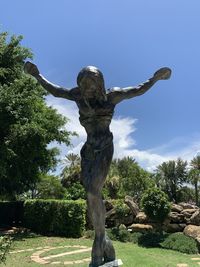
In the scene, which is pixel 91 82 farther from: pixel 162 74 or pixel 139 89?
pixel 162 74

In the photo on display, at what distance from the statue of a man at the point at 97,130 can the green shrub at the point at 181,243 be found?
315 inches

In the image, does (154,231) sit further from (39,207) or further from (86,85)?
(86,85)

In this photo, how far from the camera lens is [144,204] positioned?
53.4ft

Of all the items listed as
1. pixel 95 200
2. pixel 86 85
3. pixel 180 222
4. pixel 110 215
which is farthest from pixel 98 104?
pixel 110 215

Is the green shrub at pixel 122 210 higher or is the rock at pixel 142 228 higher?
the green shrub at pixel 122 210

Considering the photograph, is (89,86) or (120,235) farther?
(120,235)

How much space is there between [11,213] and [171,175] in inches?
1045

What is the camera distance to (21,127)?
648 inches

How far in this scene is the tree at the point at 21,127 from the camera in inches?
649

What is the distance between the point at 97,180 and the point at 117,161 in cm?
4505

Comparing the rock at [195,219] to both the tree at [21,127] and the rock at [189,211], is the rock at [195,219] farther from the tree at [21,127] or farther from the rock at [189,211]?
Answer: the tree at [21,127]

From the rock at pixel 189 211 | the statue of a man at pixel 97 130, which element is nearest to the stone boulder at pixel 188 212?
the rock at pixel 189 211

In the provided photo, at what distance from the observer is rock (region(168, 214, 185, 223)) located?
1695cm

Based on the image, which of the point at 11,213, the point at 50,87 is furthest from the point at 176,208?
the point at 50,87
